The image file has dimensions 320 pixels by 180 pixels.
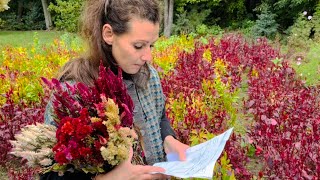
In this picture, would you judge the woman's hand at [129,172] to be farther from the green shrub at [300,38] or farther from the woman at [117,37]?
the green shrub at [300,38]

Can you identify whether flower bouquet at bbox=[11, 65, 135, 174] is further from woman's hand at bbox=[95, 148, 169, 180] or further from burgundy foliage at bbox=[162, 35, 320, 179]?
burgundy foliage at bbox=[162, 35, 320, 179]

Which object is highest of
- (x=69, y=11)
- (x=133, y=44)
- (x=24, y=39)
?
(x=69, y=11)

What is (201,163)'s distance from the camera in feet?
→ 4.99

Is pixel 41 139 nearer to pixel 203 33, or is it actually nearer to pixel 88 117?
pixel 88 117

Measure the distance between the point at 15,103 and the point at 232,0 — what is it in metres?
19.9

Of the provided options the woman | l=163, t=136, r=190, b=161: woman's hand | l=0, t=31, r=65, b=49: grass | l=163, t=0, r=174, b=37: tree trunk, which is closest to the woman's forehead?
the woman

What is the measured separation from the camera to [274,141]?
145 inches

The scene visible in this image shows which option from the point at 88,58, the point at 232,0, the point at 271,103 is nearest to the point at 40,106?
the point at 271,103

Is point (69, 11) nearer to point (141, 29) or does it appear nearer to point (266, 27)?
point (266, 27)

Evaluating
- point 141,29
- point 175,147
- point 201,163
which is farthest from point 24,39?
point 201,163

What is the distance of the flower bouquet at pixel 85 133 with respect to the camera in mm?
1227

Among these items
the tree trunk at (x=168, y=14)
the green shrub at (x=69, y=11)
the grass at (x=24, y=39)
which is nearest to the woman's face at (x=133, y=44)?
the grass at (x=24, y=39)

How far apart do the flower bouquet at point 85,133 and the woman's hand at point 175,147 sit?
0.60m

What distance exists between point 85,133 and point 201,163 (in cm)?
49
